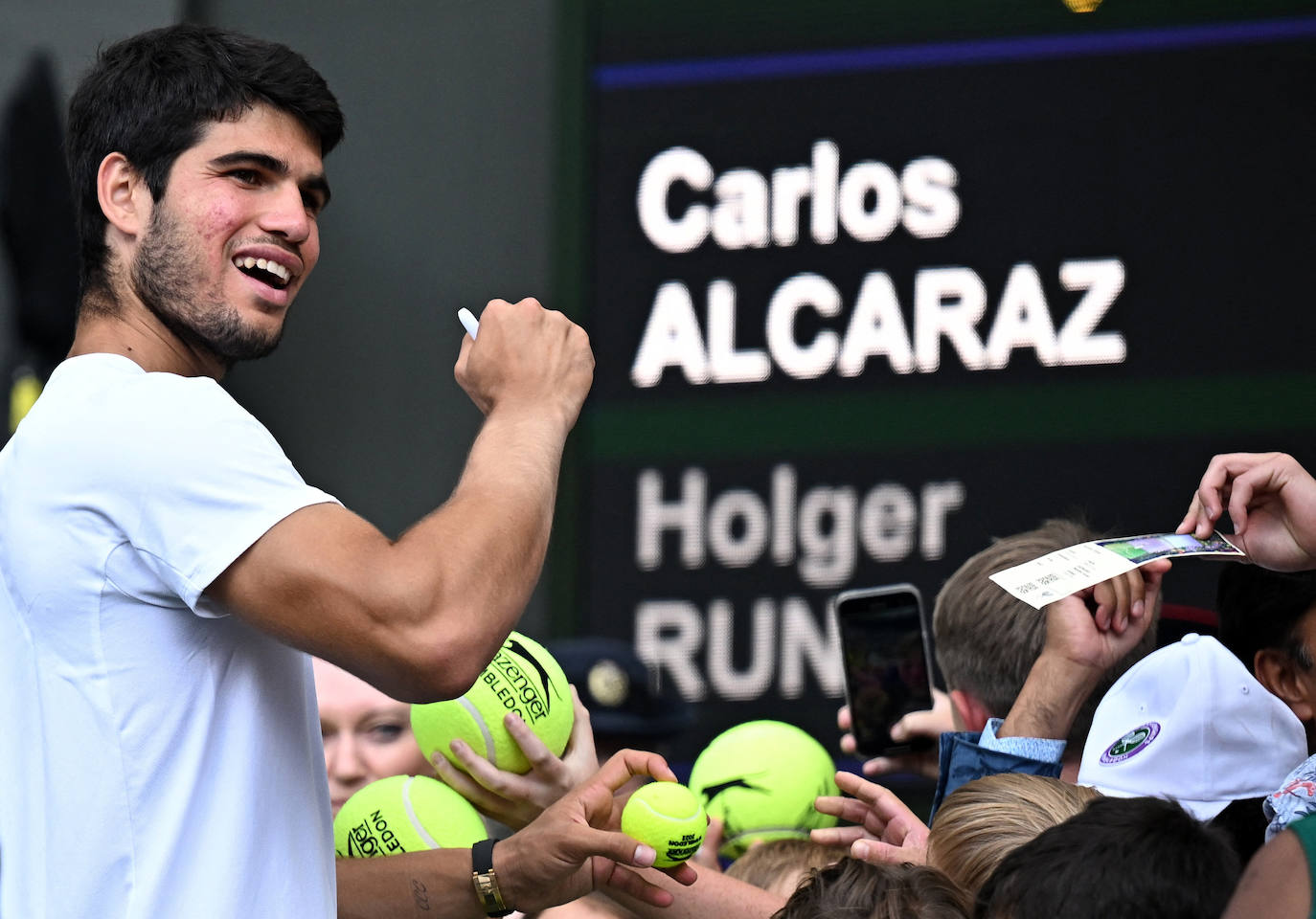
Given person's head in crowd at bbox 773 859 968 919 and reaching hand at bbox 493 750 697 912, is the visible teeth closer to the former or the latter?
reaching hand at bbox 493 750 697 912

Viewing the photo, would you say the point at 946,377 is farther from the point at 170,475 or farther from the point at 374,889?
the point at 170,475

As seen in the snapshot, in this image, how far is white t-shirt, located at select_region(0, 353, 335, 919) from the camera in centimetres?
137

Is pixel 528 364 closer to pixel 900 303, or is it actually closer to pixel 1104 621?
pixel 1104 621

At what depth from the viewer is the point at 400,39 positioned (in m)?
3.70

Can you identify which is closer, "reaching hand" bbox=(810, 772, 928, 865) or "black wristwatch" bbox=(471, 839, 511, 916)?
"black wristwatch" bbox=(471, 839, 511, 916)

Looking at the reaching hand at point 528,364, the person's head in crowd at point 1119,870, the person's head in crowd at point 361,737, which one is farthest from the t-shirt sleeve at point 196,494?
the person's head in crowd at point 361,737

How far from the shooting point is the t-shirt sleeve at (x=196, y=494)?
4.44 ft

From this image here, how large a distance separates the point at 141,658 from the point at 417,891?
55 cm

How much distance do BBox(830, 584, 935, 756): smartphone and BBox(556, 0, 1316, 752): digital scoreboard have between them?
1.79 ft

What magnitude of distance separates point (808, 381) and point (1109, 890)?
1.98 m

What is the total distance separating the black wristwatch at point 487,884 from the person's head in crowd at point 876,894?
339 millimetres

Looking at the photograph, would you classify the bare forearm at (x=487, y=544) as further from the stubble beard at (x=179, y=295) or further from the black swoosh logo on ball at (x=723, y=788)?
the black swoosh logo on ball at (x=723, y=788)

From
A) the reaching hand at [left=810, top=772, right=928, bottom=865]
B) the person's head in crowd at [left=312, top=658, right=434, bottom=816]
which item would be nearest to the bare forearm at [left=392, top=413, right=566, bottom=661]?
the reaching hand at [left=810, top=772, right=928, bottom=865]

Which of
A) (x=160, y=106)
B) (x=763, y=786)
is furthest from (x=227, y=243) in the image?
(x=763, y=786)
